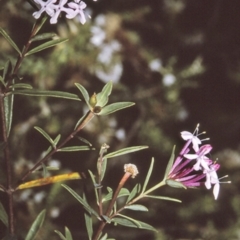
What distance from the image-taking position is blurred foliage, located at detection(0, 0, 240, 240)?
4.43 feet

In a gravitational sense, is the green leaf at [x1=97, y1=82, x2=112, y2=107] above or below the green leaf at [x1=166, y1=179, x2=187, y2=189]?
above

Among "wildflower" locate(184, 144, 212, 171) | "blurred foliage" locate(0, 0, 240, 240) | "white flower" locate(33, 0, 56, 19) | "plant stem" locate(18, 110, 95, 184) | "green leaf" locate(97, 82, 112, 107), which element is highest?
"white flower" locate(33, 0, 56, 19)

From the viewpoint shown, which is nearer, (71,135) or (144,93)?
(71,135)

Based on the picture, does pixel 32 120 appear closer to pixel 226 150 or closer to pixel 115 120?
pixel 115 120

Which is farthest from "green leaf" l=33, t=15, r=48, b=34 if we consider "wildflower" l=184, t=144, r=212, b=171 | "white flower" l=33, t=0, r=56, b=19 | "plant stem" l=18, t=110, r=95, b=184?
"wildflower" l=184, t=144, r=212, b=171

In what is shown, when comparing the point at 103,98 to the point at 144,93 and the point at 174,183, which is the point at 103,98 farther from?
the point at 144,93

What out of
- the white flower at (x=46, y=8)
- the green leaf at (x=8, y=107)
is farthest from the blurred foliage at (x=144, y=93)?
the white flower at (x=46, y=8)

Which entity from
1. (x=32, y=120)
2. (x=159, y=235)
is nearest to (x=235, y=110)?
(x=159, y=235)

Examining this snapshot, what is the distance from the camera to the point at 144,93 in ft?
5.13

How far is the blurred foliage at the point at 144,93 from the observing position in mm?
1350

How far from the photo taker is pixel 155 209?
1437 millimetres

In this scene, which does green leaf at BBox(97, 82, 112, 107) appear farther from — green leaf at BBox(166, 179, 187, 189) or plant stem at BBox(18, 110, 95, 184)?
green leaf at BBox(166, 179, 187, 189)

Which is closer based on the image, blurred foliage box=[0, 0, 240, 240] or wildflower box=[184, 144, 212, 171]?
wildflower box=[184, 144, 212, 171]

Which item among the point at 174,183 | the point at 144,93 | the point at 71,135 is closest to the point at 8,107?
the point at 71,135
